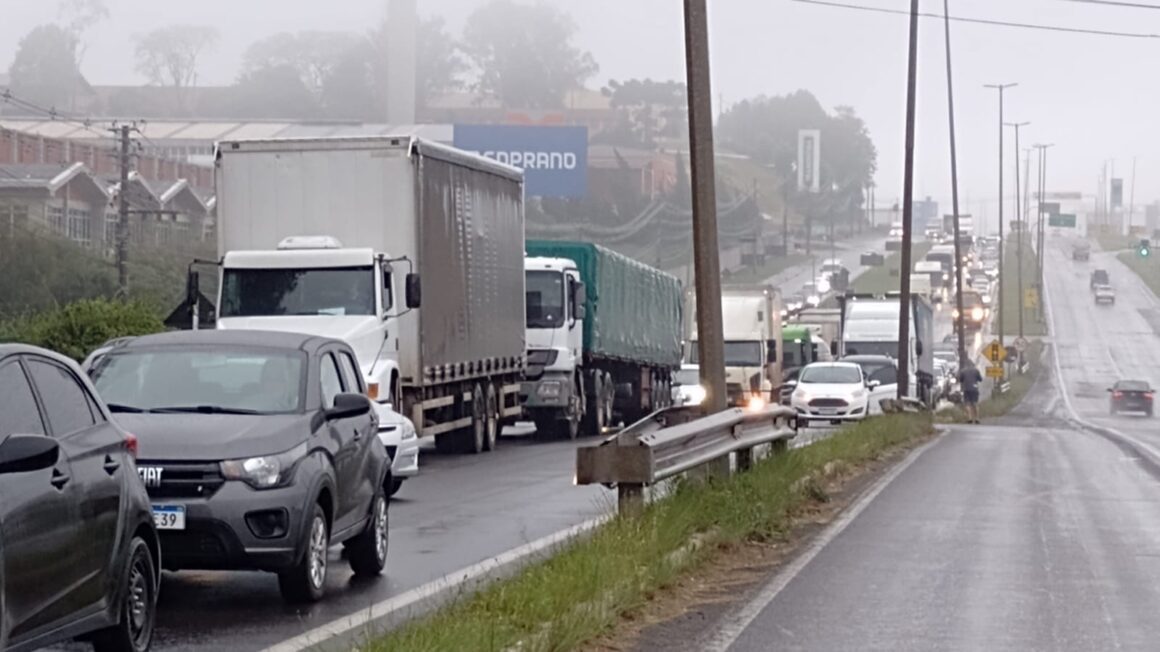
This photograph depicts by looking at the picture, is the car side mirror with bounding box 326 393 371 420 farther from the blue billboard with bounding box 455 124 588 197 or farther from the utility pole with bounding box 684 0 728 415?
the blue billboard with bounding box 455 124 588 197

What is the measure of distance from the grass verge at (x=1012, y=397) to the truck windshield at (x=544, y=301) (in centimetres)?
1948

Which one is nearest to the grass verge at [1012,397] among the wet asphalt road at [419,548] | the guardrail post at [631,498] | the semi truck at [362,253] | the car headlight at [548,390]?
the car headlight at [548,390]

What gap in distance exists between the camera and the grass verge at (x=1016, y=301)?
117 meters

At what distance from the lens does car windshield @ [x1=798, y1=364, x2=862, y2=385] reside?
1800 inches

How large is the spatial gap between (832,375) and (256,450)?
35738 mm

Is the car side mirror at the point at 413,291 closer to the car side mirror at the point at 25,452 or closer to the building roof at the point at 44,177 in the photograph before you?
the car side mirror at the point at 25,452

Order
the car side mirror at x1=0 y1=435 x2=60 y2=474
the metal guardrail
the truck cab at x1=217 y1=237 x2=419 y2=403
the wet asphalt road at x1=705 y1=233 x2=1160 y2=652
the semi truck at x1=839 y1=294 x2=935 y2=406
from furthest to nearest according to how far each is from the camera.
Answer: the semi truck at x1=839 y1=294 x2=935 y2=406
the truck cab at x1=217 y1=237 x2=419 y2=403
the metal guardrail
the wet asphalt road at x1=705 y1=233 x2=1160 y2=652
the car side mirror at x1=0 y1=435 x2=60 y2=474

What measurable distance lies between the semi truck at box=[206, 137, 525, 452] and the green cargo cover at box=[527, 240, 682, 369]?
27.0 ft

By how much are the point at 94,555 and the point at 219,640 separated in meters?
1.97

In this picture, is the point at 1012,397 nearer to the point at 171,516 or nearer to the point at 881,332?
the point at 881,332

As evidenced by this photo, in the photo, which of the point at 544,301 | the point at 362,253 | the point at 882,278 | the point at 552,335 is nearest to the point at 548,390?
the point at 552,335

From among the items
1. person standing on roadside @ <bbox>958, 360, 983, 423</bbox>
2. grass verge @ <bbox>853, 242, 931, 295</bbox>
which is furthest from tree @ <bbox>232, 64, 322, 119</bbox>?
person standing on roadside @ <bbox>958, 360, 983, 423</bbox>

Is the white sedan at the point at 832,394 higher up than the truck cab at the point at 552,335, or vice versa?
the truck cab at the point at 552,335

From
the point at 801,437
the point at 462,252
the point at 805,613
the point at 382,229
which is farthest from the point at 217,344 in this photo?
the point at 801,437
